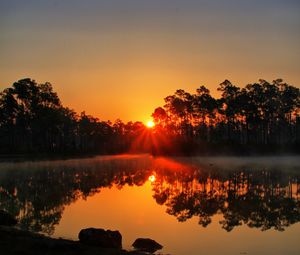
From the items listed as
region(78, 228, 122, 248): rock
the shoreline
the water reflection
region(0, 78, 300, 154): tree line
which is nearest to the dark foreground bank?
the shoreline

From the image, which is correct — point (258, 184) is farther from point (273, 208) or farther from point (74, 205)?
point (74, 205)

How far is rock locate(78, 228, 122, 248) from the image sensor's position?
11.4m

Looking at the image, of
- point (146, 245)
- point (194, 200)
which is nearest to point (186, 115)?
point (194, 200)

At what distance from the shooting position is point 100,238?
11492 mm

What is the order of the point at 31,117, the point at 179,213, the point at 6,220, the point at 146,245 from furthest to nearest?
the point at 31,117
the point at 179,213
the point at 6,220
the point at 146,245

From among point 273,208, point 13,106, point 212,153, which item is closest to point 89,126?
point 13,106

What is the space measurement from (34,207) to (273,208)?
11.2 meters

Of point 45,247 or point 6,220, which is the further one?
point 6,220

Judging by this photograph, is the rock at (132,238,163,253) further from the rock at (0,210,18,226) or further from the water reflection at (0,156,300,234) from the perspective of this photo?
the rock at (0,210,18,226)

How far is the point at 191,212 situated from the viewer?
18.2m

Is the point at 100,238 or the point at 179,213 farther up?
the point at 100,238

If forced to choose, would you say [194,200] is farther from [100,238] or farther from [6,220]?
[100,238]

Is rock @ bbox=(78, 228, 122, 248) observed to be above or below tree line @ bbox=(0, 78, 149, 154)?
below

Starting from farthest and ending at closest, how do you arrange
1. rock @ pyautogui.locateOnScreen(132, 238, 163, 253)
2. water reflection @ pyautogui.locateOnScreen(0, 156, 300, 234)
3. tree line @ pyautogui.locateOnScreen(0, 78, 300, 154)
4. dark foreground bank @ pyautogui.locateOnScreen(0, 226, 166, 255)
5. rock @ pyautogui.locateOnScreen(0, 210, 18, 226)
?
tree line @ pyautogui.locateOnScreen(0, 78, 300, 154)
water reflection @ pyautogui.locateOnScreen(0, 156, 300, 234)
rock @ pyautogui.locateOnScreen(0, 210, 18, 226)
rock @ pyautogui.locateOnScreen(132, 238, 163, 253)
dark foreground bank @ pyautogui.locateOnScreen(0, 226, 166, 255)
